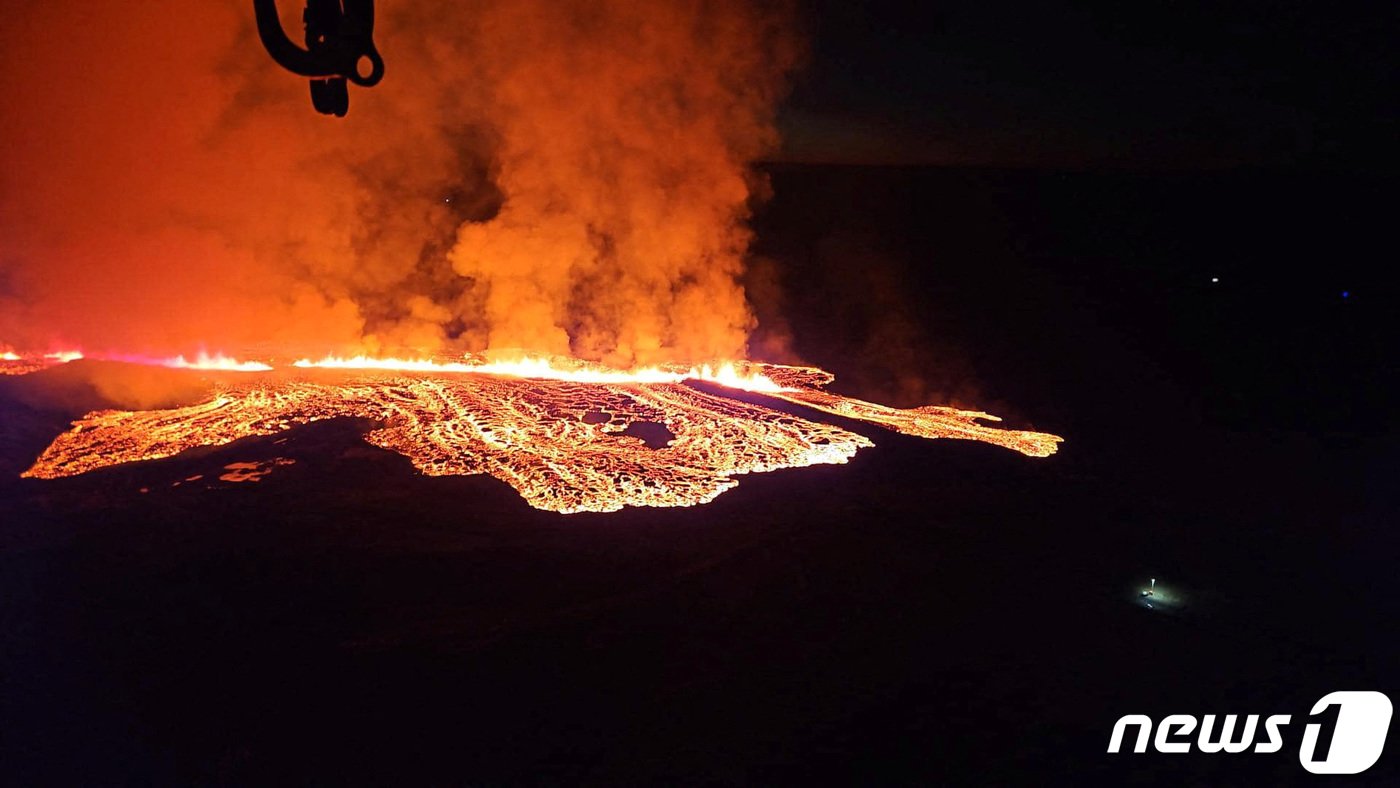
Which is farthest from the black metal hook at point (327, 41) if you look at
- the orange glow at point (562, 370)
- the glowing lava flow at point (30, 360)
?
the glowing lava flow at point (30, 360)

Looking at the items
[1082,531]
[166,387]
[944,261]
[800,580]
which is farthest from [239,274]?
[944,261]

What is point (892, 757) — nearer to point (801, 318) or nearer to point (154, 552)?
point (154, 552)

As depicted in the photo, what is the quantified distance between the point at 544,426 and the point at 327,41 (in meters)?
4.98

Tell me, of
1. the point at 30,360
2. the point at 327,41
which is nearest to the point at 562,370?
A: the point at 30,360

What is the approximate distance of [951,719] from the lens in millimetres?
3473

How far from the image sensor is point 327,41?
9.34ft

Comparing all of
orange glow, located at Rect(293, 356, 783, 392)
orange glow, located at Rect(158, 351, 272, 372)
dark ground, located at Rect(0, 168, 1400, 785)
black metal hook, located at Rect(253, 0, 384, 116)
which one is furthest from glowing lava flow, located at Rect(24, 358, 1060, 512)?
black metal hook, located at Rect(253, 0, 384, 116)

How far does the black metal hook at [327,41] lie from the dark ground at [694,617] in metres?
2.59

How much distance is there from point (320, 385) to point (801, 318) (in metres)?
10.5

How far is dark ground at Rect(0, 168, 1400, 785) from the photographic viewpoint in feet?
10.3

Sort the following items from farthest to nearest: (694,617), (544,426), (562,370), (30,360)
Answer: (562,370) → (30,360) → (544,426) → (694,617)

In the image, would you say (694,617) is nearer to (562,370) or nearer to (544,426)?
(544,426)

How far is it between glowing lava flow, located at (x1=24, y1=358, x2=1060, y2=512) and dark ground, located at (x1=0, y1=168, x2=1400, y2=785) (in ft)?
1.10

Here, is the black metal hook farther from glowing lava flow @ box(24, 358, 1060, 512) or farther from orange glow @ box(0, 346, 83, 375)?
orange glow @ box(0, 346, 83, 375)
